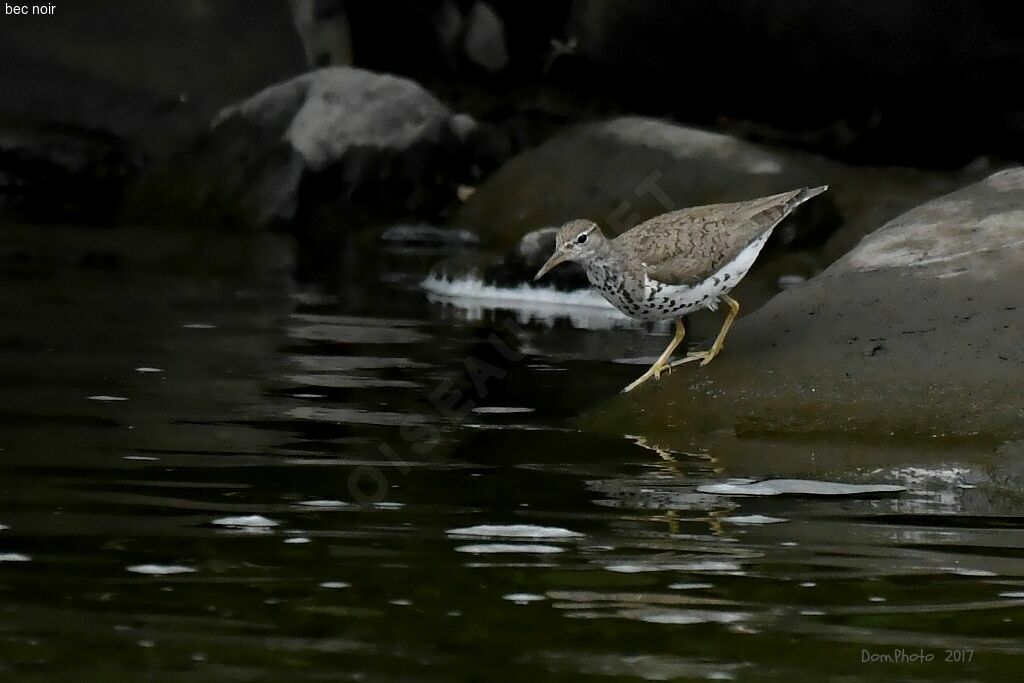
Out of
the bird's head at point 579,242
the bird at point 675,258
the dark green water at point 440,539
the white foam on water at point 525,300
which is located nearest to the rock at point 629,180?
the white foam on water at point 525,300

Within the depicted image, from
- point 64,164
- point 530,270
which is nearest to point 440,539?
point 530,270

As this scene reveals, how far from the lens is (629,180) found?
15.1 meters

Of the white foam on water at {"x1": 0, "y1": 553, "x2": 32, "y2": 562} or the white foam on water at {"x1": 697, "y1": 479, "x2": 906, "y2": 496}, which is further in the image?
the white foam on water at {"x1": 697, "y1": 479, "x2": 906, "y2": 496}

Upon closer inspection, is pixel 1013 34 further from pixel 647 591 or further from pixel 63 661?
pixel 63 661

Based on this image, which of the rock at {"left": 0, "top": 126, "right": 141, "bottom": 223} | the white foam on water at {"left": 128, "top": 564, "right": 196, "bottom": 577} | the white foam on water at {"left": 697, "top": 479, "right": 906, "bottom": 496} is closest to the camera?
the white foam on water at {"left": 128, "top": 564, "right": 196, "bottom": 577}

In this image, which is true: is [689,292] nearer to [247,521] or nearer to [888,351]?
[888,351]

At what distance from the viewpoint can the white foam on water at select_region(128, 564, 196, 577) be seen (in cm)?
480

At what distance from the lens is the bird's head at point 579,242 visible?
7938 mm

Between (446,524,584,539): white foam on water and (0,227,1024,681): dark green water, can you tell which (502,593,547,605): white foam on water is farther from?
(446,524,584,539): white foam on water

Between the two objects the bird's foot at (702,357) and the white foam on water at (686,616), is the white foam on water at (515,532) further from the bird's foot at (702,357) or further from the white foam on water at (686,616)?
the bird's foot at (702,357)

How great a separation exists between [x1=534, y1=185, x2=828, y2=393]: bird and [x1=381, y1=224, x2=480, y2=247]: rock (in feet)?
25.8

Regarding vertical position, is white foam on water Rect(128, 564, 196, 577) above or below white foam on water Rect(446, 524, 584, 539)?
below

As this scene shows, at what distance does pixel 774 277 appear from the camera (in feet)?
44.4

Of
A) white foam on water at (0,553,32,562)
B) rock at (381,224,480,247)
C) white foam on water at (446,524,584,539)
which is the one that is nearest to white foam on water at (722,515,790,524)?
white foam on water at (446,524,584,539)
